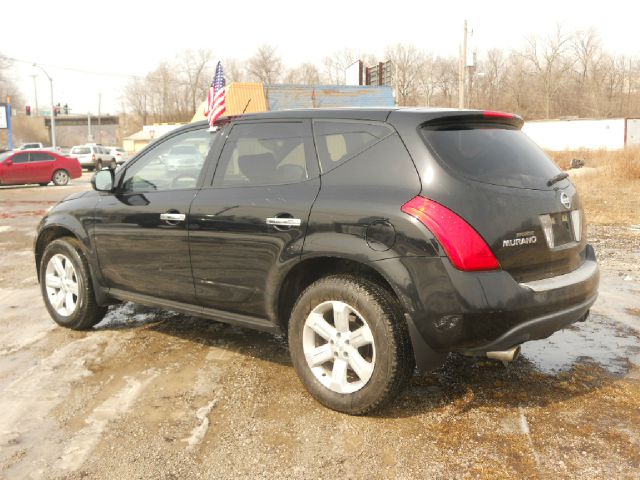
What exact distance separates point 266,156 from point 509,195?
1528 millimetres

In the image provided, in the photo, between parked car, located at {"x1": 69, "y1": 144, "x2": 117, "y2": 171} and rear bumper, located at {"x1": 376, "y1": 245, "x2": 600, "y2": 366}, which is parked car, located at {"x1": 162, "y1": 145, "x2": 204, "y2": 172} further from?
parked car, located at {"x1": 69, "y1": 144, "x2": 117, "y2": 171}

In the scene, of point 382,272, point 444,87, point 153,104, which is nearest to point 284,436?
point 382,272

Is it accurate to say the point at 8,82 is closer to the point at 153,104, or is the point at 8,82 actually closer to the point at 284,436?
the point at 153,104

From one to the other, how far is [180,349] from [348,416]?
1690 millimetres

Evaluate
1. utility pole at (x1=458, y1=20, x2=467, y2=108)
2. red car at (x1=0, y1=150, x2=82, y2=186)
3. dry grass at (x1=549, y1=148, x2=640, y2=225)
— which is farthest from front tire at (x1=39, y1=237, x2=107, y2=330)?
utility pole at (x1=458, y1=20, x2=467, y2=108)

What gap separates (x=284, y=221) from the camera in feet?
12.2

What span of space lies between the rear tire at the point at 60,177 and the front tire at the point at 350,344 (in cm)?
2622

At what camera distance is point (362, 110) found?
3771mm

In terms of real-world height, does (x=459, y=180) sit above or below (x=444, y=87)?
below

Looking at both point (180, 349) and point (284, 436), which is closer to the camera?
point (284, 436)

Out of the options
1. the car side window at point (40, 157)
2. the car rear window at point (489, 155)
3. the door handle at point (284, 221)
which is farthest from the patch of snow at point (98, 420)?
the car side window at point (40, 157)

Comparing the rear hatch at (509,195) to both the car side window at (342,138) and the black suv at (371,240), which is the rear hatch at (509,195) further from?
the car side window at (342,138)

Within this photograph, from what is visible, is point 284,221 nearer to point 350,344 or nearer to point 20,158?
point 350,344

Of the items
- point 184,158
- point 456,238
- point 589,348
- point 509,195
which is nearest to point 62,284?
point 184,158
